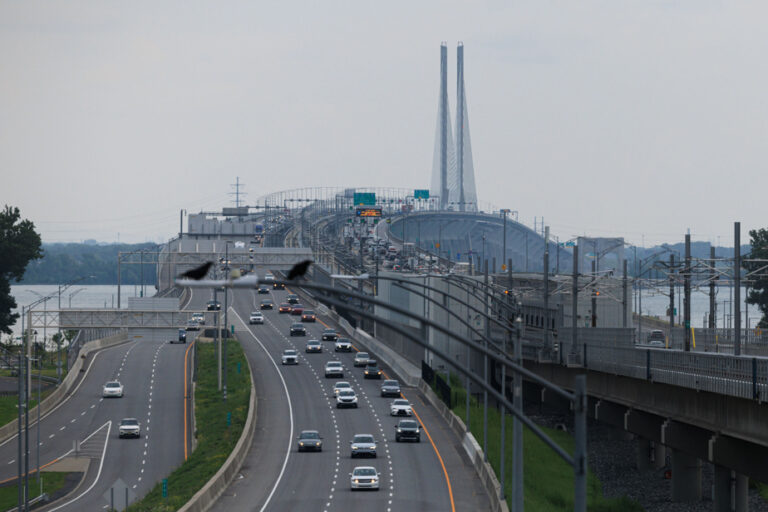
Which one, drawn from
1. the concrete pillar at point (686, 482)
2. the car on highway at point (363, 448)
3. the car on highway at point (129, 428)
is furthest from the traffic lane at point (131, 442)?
the concrete pillar at point (686, 482)

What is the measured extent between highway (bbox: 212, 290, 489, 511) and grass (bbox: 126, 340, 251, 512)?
1.38 metres

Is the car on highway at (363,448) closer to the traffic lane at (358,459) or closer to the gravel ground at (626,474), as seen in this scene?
the traffic lane at (358,459)

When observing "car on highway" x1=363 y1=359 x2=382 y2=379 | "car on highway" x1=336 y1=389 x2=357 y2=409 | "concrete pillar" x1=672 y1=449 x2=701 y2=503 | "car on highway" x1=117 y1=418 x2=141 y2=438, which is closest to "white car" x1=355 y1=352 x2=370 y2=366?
"car on highway" x1=363 y1=359 x2=382 y2=379

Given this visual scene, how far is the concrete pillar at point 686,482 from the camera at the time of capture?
58.1 meters

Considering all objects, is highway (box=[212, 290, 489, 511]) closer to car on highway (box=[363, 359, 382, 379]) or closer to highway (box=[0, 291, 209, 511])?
car on highway (box=[363, 359, 382, 379])

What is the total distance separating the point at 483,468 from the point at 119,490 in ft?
71.4

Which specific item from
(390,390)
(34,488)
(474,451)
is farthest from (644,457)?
(34,488)

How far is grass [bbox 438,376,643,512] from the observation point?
50125 millimetres

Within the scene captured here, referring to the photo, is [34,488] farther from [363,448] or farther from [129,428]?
[363,448]

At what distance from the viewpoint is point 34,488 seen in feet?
195

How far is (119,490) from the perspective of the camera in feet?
110

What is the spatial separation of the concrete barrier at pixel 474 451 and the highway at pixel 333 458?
0.50m

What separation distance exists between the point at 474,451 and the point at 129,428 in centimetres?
2704

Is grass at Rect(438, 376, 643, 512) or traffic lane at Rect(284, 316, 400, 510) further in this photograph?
grass at Rect(438, 376, 643, 512)
